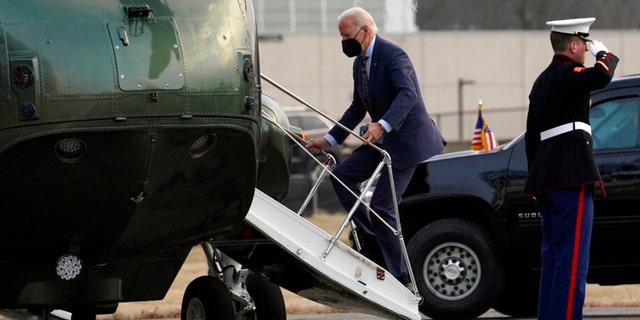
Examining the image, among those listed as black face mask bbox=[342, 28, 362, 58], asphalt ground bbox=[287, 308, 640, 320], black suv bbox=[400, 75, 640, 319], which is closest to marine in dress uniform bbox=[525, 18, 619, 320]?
black face mask bbox=[342, 28, 362, 58]

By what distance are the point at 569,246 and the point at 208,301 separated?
216 cm

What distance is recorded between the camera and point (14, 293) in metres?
8.51

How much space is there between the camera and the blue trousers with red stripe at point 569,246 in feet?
28.3

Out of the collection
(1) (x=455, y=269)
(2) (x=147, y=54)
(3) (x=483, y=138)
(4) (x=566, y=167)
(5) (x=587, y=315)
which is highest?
(2) (x=147, y=54)

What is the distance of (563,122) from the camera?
28.7 feet

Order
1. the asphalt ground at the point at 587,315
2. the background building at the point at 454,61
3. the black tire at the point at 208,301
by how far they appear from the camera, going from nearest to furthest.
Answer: the black tire at the point at 208,301
the asphalt ground at the point at 587,315
the background building at the point at 454,61

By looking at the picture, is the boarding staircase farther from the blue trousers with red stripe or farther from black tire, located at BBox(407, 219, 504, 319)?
black tire, located at BBox(407, 219, 504, 319)

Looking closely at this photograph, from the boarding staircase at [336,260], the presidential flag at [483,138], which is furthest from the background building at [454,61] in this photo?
the boarding staircase at [336,260]

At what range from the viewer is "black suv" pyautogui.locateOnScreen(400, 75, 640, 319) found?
11.6 m

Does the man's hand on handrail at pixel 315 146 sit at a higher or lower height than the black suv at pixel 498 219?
higher

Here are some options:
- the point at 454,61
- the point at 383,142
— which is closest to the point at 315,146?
the point at 383,142

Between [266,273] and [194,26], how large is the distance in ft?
7.54

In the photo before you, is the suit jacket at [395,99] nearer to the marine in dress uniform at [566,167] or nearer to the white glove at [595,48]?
the marine in dress uniform at [566,167]

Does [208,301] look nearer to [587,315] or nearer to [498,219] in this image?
[498,219]
